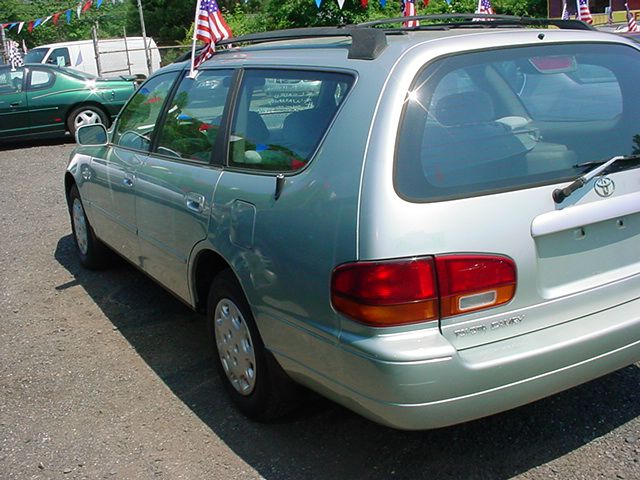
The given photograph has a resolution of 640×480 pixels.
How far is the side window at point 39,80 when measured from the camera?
13.8 meters

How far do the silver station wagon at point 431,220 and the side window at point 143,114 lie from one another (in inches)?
45.7

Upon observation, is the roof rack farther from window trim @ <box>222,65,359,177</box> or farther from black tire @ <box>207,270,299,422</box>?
black tire @ <box>207,270,299,422</box>

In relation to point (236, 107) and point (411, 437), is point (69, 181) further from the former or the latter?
point (411, 437)

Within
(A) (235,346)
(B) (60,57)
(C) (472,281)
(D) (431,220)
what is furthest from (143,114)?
(B) (60,57)

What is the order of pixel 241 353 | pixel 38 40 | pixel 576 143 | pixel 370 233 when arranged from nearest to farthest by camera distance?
pixel 370 233 < pixel 576 143 < pixel 241 353 < pixel 38 40

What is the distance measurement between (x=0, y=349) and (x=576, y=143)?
370 cm

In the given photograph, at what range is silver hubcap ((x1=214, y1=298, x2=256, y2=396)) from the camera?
3.59 metres

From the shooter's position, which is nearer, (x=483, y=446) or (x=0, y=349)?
(x=483, y=446)

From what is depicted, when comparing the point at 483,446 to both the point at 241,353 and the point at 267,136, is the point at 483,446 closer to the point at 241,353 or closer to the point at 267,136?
the point at 241,353

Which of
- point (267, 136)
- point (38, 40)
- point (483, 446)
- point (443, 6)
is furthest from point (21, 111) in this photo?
A: point (38, 40)

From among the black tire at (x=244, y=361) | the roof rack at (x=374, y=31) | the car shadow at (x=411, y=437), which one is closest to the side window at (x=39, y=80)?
the roof rack at (x=374, y=31)

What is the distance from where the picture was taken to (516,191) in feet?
9.20

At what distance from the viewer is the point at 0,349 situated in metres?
4.89

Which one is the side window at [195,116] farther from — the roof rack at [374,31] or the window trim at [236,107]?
the roof rack at [374,31]
